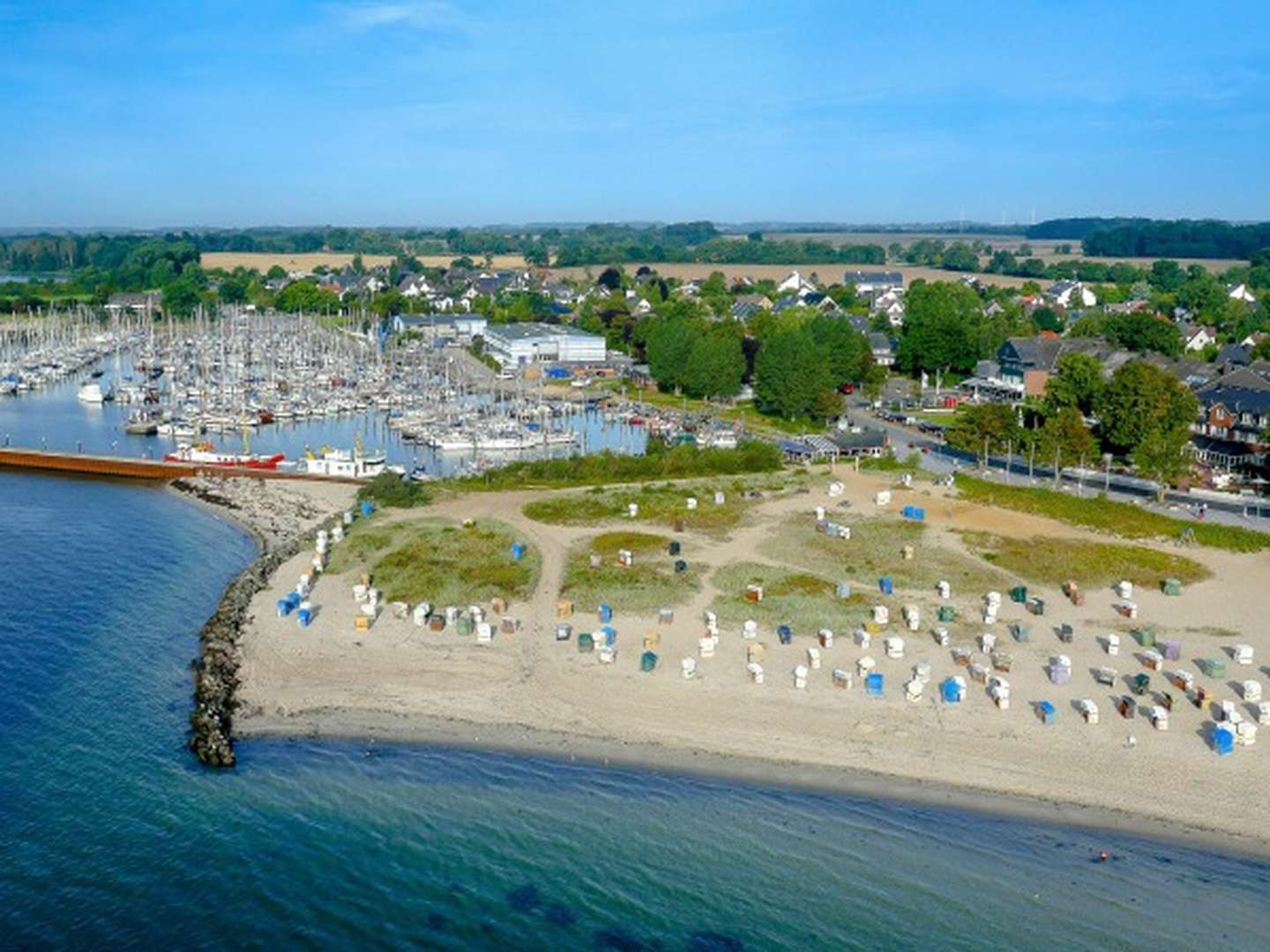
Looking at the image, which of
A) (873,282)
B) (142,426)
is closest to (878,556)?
(142,426)

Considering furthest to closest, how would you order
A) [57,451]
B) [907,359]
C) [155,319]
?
[155,319] → [907,359] → [57,451]

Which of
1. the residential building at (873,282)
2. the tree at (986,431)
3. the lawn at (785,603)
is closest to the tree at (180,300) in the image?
the residential building at (873,282)

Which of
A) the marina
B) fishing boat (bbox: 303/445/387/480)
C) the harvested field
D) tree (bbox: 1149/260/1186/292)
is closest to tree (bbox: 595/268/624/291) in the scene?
the marina

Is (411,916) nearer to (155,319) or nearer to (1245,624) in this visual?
(1245,624)

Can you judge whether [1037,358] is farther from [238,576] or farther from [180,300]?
[180,300]

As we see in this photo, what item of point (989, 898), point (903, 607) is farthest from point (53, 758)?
point (903, 607)

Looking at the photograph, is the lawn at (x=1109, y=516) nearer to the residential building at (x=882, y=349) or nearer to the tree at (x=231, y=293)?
the residential building at (x=882, y=349)

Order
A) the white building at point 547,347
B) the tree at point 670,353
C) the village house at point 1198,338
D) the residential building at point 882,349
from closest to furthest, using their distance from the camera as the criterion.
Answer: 1. the tree at point 670,353
2. the residential building at point 882,349
3. the village house at point 1198,338
4. the white building at point 547,347

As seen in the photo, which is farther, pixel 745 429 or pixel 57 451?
pixel 745 429
